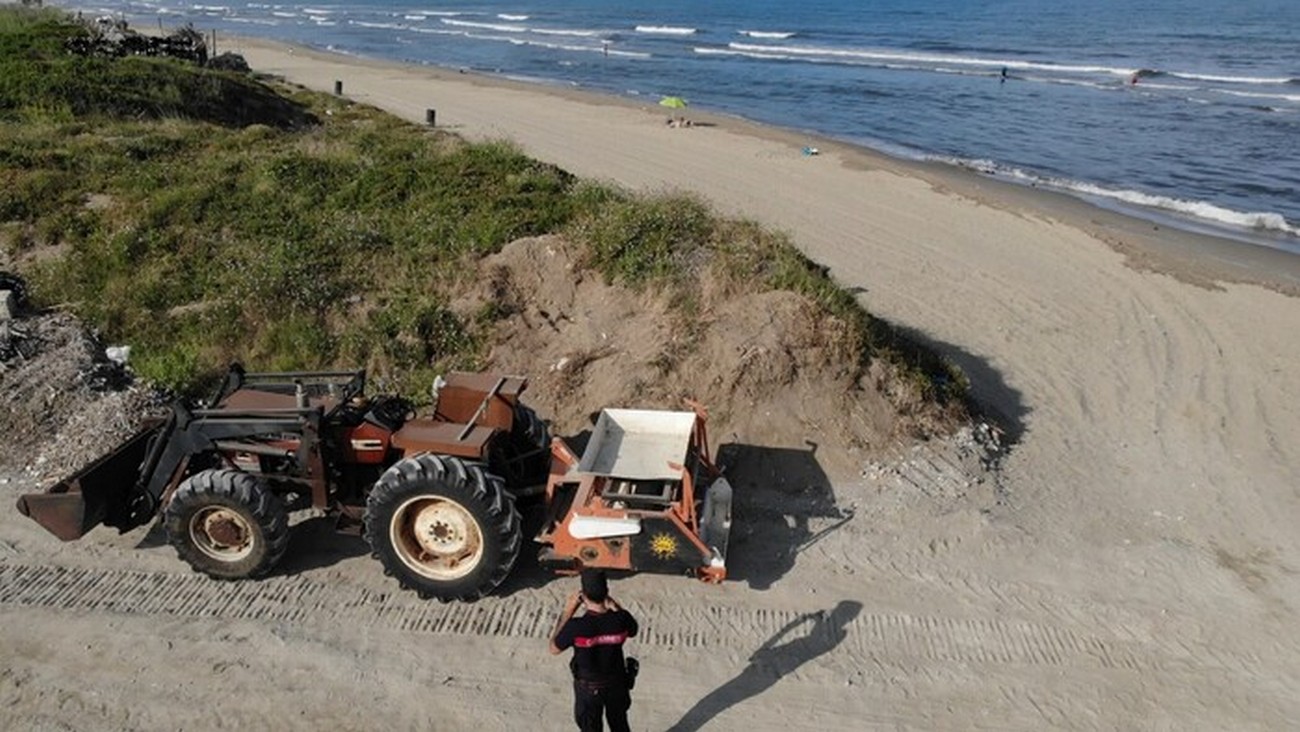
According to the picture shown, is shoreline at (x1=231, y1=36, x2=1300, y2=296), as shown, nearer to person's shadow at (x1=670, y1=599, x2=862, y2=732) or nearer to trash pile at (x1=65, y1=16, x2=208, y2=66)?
trash pile at (x1=65, y1=16, x2=208, y2=66)

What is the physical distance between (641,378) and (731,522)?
7.22 feet

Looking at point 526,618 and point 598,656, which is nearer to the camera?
point 598,656

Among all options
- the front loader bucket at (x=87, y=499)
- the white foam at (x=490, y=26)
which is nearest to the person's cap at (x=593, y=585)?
the front loader bucket at (x=87, y=499)

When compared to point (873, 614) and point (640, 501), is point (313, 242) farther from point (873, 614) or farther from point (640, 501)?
point (873, 614)

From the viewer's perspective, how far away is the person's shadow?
22.7 ft

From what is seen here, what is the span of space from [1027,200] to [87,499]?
22.6m

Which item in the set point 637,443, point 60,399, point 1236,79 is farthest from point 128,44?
point 1236,79

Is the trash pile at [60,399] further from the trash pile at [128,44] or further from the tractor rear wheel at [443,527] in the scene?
the trash pile at [128,44]

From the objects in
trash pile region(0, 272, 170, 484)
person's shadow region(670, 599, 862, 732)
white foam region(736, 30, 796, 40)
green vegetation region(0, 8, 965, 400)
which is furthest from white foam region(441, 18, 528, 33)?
person's shadow region(670, 599, 862, 732)

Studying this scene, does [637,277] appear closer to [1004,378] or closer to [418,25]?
[1004,378]

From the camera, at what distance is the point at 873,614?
7.97m

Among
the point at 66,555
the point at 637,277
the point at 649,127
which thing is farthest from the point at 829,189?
the point at 66,555

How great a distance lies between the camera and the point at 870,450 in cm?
1008

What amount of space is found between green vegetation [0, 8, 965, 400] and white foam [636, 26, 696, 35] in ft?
193
